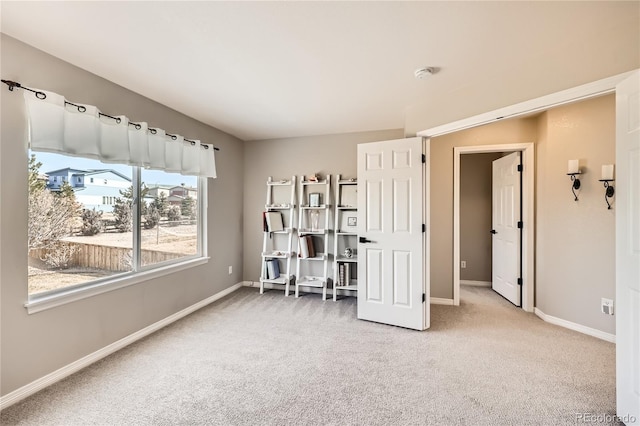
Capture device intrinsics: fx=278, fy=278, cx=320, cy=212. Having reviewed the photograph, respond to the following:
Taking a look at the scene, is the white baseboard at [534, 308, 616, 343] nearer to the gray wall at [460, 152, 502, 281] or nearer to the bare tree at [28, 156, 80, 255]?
the gray wall at [460, 152, 502, 281]

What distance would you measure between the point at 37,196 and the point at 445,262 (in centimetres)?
418

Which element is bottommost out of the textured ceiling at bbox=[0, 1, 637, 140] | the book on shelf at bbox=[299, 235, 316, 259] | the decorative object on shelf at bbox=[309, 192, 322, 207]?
the book on shelf at bbox=[299, 235, 316, 259]

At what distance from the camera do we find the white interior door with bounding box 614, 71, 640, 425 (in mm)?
1513

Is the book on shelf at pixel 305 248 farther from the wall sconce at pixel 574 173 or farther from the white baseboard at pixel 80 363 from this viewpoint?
the wall sconce at pixel 574 173

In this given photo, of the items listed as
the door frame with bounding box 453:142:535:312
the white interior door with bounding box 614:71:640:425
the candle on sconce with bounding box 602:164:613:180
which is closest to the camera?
the white interior door with bounding box 614:71:640:425

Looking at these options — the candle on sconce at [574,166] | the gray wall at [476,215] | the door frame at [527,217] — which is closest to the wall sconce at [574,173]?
the candle on sconce at [574,166]

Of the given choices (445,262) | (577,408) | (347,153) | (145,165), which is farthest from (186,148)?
(577,408)

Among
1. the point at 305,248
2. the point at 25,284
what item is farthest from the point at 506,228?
the point at 25,284

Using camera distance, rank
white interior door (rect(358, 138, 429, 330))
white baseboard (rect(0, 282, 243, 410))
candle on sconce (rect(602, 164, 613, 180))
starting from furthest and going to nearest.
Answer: white interior door (rect(358, 138, 429, 330)) < candle on sconce (rect(602, 164, 613, 180)) < white baseboard (rect(0, 282, 243, 410))

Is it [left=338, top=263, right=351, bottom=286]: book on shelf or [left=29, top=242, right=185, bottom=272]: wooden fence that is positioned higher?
[left=29, top=242, right=185, bottom=272]: wooden fence

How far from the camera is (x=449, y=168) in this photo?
372 cm

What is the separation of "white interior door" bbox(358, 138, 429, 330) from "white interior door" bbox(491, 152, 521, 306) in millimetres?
1624

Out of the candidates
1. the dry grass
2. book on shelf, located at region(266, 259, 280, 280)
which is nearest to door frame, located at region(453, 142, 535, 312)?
book on shelf, located at region(266, 259, 280, 280)

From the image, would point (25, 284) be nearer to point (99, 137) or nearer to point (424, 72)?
point (99, 137)
